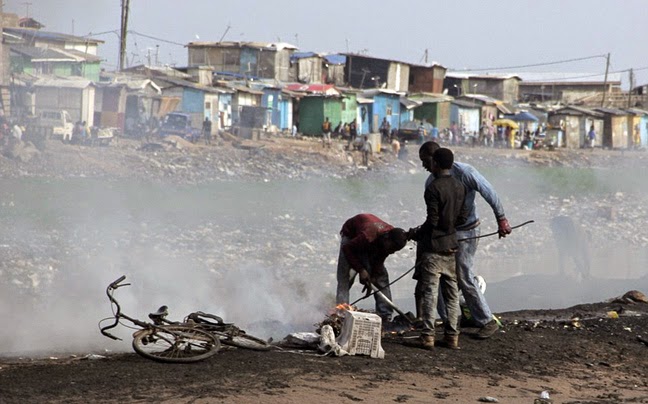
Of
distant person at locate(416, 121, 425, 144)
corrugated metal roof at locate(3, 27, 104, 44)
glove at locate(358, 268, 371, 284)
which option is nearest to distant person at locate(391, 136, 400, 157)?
distant person at locate(416, 121, 425, 144)

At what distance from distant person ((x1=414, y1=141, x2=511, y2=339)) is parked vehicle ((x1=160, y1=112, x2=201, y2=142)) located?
2895cm

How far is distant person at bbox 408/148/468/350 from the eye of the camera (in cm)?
772

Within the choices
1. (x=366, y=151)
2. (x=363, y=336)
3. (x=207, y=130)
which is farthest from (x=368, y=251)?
(x=207, y=130)

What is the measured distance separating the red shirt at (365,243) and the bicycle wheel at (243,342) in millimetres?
1326

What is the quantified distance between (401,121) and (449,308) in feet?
152

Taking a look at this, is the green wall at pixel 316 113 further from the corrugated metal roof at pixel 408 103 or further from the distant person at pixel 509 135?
the distant person at pixel 509 135

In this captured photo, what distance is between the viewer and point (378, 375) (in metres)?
6.93

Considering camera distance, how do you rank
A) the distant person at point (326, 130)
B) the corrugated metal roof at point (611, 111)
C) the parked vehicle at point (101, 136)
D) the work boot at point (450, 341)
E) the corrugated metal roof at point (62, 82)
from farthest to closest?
the corrugated metal roof at point (611, 111) < the distant person at point (326, 130) < the corrugated metal roof at point (62, 82) < the parked vehicle at point (101, 136) < the work boot at point (450, 341)

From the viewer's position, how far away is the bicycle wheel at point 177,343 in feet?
22.9

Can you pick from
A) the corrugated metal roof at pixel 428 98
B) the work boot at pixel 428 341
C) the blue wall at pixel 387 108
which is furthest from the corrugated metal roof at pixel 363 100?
the work boot at pixel 428 341

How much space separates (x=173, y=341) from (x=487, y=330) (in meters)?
2.79

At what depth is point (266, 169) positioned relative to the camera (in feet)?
106

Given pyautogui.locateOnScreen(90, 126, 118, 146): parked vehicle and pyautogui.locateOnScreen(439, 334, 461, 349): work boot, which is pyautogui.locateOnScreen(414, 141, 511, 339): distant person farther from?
pyautogui.locateOnScreen(90, 126, 118, 146): parked vehicle

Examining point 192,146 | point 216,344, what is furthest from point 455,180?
point 192,146
